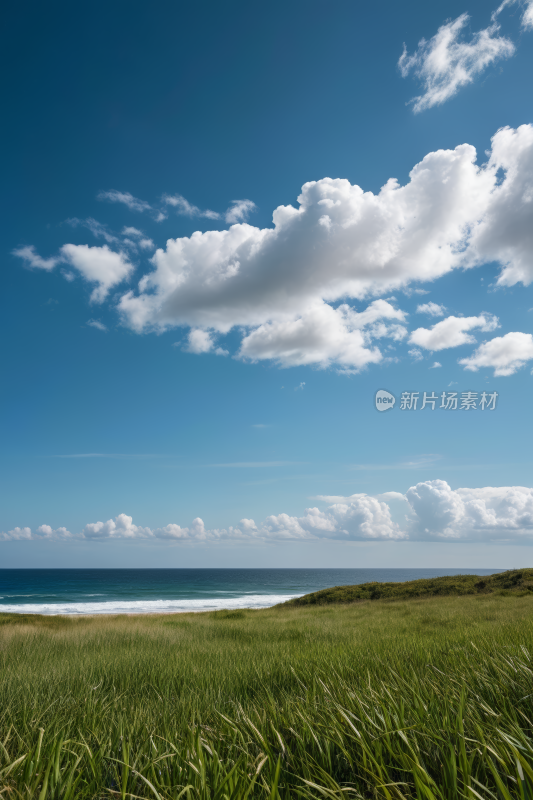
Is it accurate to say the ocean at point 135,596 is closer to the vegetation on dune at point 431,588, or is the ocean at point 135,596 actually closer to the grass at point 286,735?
the vegetation on dune at point 431,588

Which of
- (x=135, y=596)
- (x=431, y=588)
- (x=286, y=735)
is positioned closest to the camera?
(x=286, y=735)

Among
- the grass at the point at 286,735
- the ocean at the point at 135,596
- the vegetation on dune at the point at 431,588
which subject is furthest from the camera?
the ocean at the point at 135,596

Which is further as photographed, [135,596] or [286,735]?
[135,596]

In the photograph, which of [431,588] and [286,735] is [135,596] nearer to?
[431,588]

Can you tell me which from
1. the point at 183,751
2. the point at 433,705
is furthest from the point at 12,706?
the point at 433,705

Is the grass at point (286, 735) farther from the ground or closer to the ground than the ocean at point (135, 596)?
farther from the ground

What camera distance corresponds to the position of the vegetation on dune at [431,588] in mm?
25812

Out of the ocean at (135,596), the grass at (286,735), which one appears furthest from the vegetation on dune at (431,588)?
the grass at (286,735)

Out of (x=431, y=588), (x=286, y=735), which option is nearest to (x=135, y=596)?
(x=431, y=588)

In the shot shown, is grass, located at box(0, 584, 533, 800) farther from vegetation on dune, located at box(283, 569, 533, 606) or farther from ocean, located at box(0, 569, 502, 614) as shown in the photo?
ocean, located at box(0, 569, 502, 614)

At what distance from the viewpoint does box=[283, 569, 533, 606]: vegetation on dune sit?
2581 cm

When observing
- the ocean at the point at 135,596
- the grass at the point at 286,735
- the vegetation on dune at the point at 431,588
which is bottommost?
the ocean at the point at 135,596

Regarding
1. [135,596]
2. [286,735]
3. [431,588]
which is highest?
[286,735]

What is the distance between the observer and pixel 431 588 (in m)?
28.7
